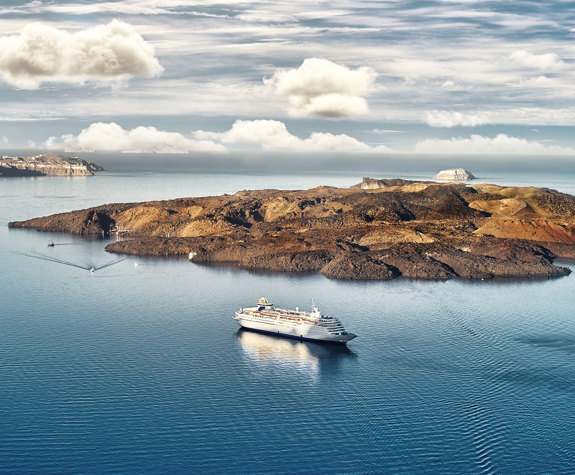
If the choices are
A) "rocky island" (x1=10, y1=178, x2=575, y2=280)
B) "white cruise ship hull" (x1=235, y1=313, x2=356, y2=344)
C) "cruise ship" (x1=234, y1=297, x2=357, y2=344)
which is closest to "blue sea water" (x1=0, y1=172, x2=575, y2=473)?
"white cruise ship hull" (x1=235, y1=313, x2=356, y2=344)

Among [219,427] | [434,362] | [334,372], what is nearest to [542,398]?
[434,362]

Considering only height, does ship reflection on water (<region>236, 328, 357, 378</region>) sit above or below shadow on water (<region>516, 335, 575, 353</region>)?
below

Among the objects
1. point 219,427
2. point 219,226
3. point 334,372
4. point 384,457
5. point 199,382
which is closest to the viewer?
point 384,457

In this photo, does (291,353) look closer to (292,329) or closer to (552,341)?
(292,329)

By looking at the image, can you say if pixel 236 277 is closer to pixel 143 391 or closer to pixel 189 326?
pixel 189 326

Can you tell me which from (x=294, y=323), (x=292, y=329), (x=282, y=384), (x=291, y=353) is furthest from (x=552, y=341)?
(x=282, y=384)

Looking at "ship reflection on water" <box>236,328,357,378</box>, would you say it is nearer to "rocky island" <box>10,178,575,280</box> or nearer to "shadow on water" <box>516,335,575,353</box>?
"shadow on water" <box>516,335,575,353</box>
